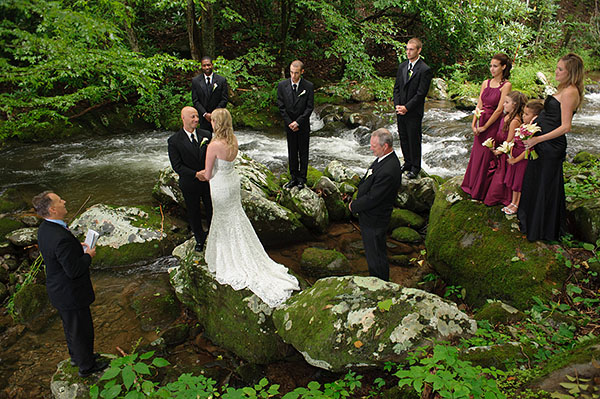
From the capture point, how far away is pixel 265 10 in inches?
612

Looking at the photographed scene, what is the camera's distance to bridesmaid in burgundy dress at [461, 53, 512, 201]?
5273mm

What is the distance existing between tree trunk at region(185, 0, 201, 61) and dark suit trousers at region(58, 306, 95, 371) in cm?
1094

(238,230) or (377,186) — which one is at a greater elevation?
(377,186)

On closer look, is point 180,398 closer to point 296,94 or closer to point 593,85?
point 296,94

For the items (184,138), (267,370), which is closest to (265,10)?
(184,138)

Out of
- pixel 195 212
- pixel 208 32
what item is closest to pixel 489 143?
pixel 195 212

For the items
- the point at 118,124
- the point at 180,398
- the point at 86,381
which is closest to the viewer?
the point at 180,398

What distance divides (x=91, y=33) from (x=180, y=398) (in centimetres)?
588

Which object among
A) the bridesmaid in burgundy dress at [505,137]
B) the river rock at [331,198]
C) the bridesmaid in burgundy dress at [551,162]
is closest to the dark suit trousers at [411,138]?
the river rock at [331,198]

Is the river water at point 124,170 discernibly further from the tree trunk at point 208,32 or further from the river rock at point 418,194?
the tree trunk at point 208,32

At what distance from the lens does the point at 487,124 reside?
5484 mm

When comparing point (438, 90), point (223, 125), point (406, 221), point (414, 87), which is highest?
point (438, 90)

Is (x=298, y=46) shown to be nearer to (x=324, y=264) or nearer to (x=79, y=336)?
A: (x=324, y=264)

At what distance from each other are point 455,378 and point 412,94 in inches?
196
